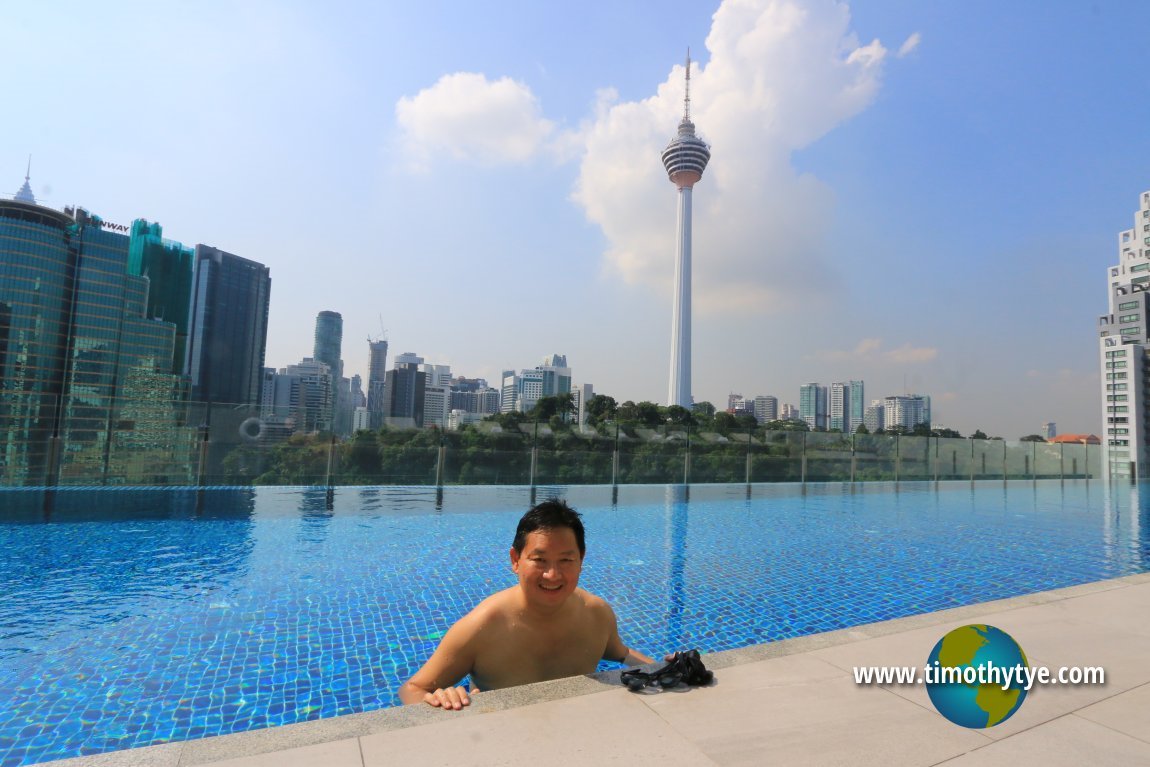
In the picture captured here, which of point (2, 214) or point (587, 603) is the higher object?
point (2, 214)

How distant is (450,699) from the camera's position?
2232 mm

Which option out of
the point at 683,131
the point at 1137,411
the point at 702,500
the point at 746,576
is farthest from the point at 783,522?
the point at 683,131

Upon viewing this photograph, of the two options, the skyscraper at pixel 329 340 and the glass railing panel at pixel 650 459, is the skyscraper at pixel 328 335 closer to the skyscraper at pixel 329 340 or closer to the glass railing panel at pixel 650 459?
the skyscraper at pixel 329 340

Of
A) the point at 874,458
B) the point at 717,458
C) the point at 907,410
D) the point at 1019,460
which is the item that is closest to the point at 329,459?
the point at 717,458

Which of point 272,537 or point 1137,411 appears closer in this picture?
point 272,537

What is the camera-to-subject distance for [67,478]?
1126 cm

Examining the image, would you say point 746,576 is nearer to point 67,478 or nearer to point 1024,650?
point 1024,650

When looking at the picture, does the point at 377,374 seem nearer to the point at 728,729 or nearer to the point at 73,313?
the point at 73,313

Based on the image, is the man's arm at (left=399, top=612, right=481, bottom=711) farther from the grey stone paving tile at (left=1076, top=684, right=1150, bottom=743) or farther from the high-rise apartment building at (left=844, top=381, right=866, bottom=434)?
the high-rise apartment building at (left=844, top=381, right=866, bottom=434)

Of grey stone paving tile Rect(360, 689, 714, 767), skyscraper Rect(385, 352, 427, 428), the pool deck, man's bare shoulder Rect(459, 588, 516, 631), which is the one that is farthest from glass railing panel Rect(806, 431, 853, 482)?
skyscraper Rect(385, 352, 427, 428)

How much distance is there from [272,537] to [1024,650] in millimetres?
9005

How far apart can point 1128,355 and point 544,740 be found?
59.6m

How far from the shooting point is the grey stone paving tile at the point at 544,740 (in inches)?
73.3

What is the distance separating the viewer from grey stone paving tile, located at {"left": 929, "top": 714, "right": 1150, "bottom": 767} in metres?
1.96
